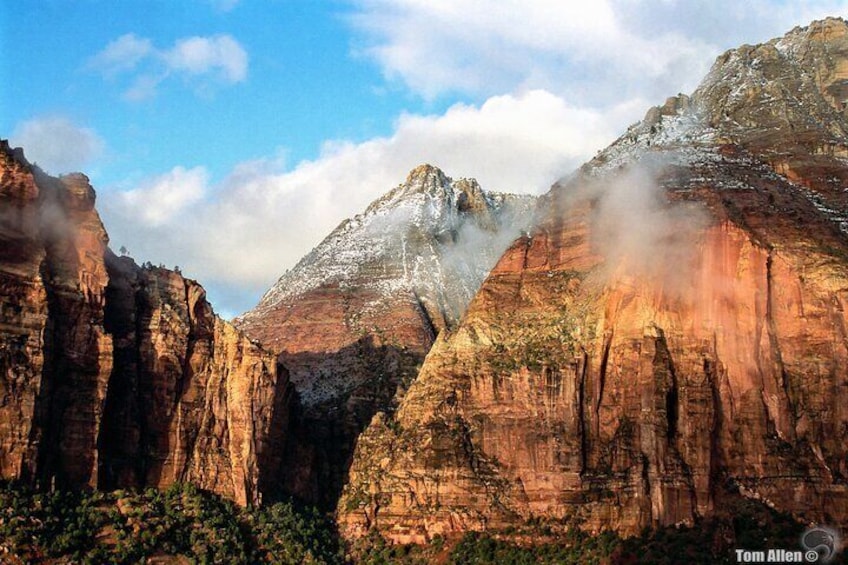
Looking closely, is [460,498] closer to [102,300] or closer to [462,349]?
[462,349]

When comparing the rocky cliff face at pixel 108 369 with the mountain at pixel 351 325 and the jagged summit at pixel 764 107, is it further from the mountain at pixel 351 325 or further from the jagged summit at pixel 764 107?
the jagged summit at pixel 764 107

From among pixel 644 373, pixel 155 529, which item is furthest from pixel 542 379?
pixel 155 529

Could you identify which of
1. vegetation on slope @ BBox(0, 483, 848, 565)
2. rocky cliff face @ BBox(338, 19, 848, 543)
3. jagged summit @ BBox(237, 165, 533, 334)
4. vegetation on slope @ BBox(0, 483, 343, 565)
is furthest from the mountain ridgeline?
jagged summit @ BBox(237, 165, 533, 334)

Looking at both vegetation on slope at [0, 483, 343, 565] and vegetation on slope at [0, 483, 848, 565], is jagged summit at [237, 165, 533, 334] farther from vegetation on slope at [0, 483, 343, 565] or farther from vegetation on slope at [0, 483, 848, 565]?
vegetation on slope at [0, 483, 848, 565]

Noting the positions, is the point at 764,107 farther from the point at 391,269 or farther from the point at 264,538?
the point at 264,538

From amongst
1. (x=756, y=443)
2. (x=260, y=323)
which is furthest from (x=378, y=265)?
(x=756, y=443)

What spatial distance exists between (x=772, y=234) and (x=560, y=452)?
28.0 metres

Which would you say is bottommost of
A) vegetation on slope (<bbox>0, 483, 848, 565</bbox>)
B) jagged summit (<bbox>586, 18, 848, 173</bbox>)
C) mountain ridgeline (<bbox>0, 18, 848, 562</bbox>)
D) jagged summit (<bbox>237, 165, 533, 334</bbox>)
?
vegetation on slope (<bbox>0, 483, 848, 565</bbox>)

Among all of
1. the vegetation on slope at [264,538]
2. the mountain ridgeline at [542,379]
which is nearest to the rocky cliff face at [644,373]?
the mountain ridgeline at [542,379]

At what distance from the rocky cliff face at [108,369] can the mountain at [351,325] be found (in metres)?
12.2

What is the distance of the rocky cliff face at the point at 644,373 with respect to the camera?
403 ft

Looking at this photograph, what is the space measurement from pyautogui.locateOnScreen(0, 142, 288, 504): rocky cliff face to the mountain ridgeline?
→ 0.67ft

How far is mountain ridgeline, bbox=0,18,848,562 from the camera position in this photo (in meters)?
118

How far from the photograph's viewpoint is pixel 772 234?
132 m
